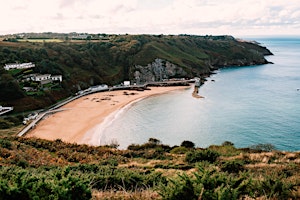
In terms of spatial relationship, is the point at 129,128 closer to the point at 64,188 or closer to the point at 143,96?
the point at 143,96

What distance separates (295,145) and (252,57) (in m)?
107

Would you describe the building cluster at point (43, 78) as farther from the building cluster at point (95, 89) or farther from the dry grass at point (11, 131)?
the dry grass at point (11, 131)

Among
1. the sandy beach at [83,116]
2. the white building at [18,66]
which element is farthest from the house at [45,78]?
the sandy beach at [83,116]

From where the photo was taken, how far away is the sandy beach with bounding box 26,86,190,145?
137ft

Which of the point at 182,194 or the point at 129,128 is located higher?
the point at 182,194

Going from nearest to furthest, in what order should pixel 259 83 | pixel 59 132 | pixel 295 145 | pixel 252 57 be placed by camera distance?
1. pixel 295 145
2. pixel 59 132
3. pixel 259 83
4. pixel 252 57

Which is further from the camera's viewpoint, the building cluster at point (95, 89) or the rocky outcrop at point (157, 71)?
the rocky outcrop at point (157, 71)

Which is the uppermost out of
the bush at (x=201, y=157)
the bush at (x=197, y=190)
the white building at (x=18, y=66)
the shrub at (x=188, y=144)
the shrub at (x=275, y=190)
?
the bush at (x=197, y=190)

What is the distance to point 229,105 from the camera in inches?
2339

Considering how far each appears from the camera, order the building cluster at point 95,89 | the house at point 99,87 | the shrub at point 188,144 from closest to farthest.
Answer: the shrub at point 188,144, the building cluster at point 95,89, the house at point 99,87

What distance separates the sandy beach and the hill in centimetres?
583

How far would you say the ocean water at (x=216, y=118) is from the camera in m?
39.7

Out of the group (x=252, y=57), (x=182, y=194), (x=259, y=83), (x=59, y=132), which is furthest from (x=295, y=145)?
(x=252, y=57)

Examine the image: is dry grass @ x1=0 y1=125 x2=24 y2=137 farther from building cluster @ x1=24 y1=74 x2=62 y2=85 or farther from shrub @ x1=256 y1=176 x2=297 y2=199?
shrub @ x1=256 y1=176 x2=297 y2=199
